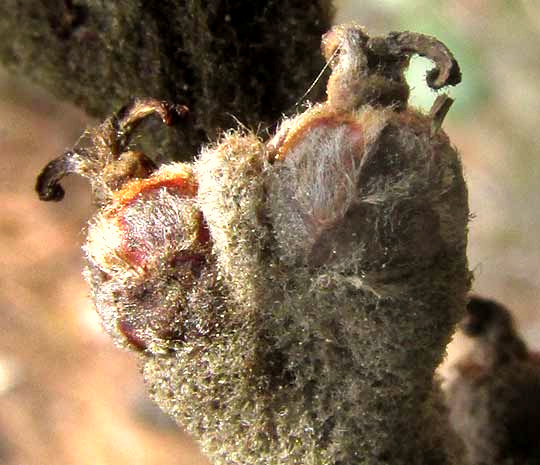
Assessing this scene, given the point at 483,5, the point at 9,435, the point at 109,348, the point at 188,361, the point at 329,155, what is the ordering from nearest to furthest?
the point at 329,155 → the point at 188,361 → the point at 9,435 → the point at 109,348 → the point at 483,5

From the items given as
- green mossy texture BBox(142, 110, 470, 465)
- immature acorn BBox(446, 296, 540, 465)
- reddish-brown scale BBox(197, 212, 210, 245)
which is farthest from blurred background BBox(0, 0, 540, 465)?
reddish-brown scale BBox(197, 212, 210, 245)

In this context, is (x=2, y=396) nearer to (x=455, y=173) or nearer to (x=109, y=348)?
(x=109, y=348)

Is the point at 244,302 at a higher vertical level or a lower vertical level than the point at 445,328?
lower

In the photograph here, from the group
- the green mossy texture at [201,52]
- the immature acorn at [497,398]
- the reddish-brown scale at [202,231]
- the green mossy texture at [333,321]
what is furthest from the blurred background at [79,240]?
the reddish-brown scale at [202,231]

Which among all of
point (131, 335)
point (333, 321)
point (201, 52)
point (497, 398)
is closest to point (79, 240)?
point (497, 398)

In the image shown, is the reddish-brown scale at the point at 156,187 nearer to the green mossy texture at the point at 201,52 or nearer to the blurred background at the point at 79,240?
the green mossy texture at the point at 201,52

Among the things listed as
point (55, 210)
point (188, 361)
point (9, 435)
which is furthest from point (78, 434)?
point (188, 361)

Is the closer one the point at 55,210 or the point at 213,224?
the point at 213,224
